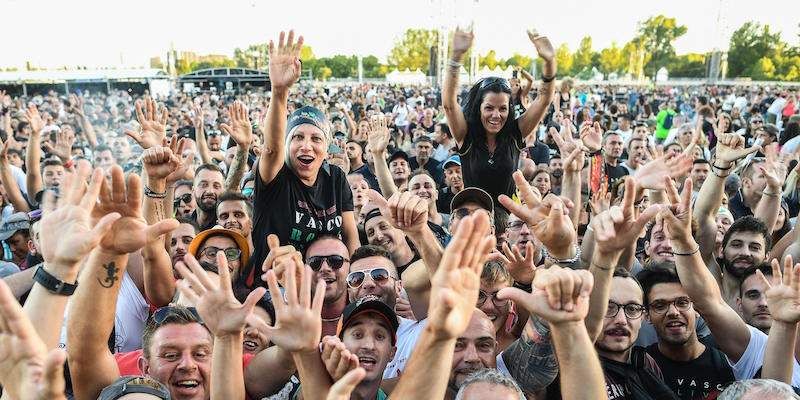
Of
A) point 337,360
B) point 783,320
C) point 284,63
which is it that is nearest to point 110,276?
point 337,360

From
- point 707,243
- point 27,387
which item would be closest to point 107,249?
point 27,387

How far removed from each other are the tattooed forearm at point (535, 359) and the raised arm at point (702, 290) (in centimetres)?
92

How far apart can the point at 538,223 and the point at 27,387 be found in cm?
194

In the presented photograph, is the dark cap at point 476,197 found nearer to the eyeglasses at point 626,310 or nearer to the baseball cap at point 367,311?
the eyeglasses at point 626,310

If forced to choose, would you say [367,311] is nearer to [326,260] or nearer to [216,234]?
[326,260]

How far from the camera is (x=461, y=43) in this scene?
3.99 metres

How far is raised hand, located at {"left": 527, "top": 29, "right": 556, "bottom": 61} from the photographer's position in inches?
161

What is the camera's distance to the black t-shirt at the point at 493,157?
169 inches

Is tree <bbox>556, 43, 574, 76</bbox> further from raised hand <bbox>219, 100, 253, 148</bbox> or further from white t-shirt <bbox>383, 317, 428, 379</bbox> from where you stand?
white t-shirt <bbox>383, 317, 428, 379</bbox>

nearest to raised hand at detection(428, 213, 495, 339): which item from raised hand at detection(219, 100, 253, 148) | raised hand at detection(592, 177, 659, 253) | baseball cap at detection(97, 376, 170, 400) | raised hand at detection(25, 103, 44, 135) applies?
raised hand at detection(592, 177, 659, 253)

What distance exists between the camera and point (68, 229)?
1.93 meters

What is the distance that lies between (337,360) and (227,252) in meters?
1.96

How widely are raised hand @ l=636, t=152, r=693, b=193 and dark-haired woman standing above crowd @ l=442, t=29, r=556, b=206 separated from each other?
112cm

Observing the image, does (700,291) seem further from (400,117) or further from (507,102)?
(400,117)
